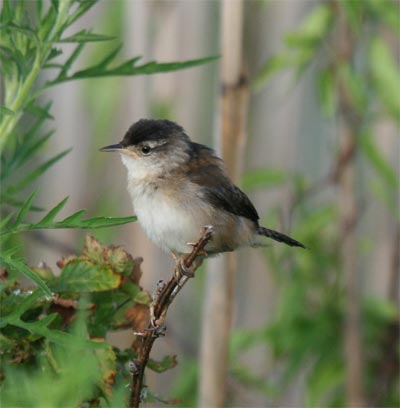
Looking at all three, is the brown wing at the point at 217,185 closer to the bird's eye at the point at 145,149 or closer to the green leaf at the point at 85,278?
the bird's eye at the point at 145,149

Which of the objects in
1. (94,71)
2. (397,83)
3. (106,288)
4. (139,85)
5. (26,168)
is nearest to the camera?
(106,288)

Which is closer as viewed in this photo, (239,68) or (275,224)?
(239,68)

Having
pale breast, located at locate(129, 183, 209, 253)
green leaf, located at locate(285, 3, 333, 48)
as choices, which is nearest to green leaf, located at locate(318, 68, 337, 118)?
green leaf, located at locate(285, 3, 333, 48)

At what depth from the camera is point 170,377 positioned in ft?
15.0

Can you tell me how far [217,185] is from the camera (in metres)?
2.46

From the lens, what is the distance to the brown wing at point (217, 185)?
8.02 ft

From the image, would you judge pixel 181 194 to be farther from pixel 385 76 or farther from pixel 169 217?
pixel 385 76

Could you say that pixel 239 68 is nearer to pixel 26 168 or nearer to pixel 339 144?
pixel 339 144

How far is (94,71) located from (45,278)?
1.27 ft

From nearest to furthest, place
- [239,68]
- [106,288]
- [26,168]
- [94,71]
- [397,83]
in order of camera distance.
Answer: [106,288] → [94,71] → [239,68] → [397,83] → [26,168]

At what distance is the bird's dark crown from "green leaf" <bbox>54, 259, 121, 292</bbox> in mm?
1143

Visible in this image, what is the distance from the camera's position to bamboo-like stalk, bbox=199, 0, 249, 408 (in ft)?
8.43

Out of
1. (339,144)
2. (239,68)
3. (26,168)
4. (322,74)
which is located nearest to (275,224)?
(339,144)

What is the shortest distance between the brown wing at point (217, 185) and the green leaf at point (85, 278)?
98cm
